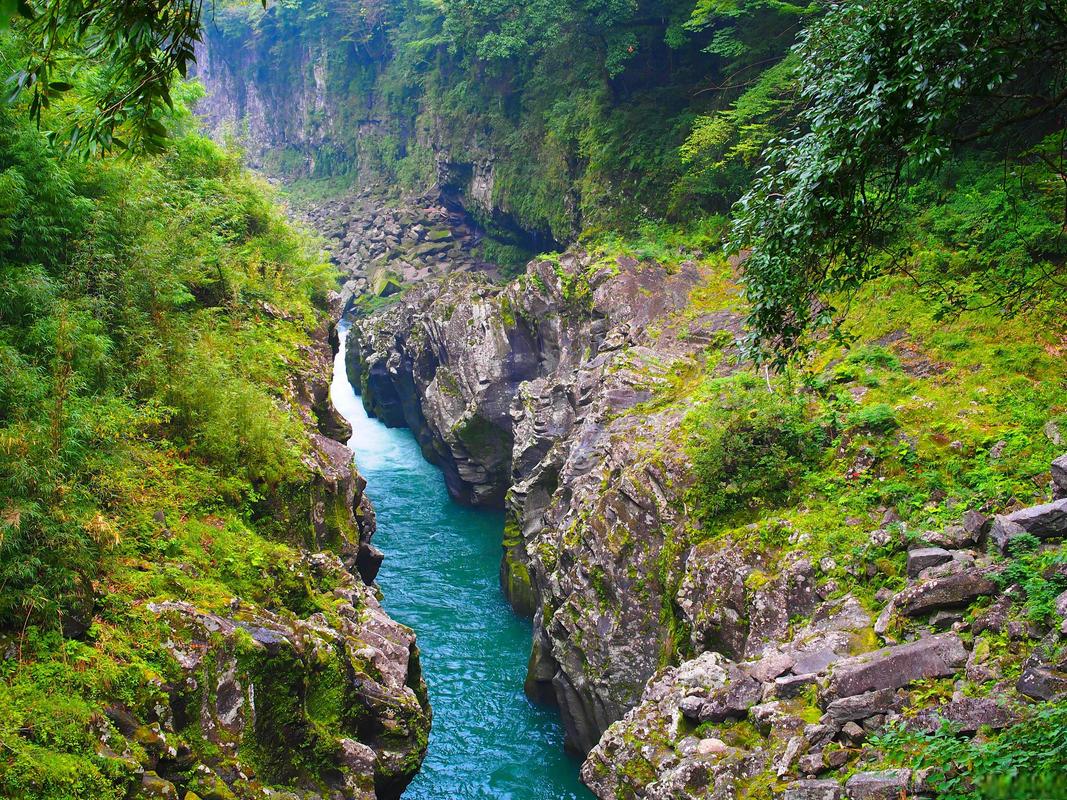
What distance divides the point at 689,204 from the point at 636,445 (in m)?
12.9

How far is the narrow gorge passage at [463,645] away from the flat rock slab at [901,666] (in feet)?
29.5

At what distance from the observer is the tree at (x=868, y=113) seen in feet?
19.5

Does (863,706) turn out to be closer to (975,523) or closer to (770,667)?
(770,667)

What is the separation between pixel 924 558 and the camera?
9.18 metres

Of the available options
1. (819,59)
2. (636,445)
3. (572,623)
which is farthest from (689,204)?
(819,59)

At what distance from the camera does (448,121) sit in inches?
1783

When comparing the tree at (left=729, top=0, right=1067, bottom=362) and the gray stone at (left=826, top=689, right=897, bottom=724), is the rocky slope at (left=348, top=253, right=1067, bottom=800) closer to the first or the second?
the gray stone at (left=826, top=689, right=897, bottom=724)

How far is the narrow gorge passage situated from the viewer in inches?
613

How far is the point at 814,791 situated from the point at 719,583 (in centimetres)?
524

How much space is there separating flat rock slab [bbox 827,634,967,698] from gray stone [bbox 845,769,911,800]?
4.62 ft

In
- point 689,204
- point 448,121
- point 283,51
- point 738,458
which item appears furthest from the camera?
point 283,51

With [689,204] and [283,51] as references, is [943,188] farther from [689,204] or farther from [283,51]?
[283,51]

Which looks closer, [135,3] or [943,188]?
[135,3]

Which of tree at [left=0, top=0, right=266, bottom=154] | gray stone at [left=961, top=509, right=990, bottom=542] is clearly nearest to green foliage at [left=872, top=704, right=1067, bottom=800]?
gray stone at [left=961, top=509, right=990, bottom=542]
